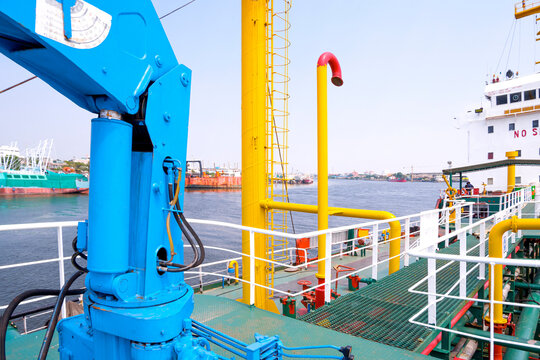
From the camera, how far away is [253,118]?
19.9 feet

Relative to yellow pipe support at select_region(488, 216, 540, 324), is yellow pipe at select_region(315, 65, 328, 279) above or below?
above

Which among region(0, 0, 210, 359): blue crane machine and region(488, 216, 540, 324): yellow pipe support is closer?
region(0, 0, 210, 359): blue crane machine

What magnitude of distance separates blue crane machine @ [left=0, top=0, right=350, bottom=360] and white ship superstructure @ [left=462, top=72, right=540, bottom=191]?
22.3 meters

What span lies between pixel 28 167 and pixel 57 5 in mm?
75110

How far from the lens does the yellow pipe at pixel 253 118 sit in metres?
5.98

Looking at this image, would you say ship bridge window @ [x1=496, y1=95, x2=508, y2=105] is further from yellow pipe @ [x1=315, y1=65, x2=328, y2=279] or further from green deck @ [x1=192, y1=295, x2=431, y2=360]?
green deck @ [x1=192, y1=295, x2=431, y2=360]

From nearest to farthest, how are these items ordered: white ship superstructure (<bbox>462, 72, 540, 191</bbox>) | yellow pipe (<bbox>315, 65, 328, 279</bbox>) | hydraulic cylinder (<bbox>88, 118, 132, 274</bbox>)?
hydraulic cylinder (<bbox>88, 118, 132, 274</bbox>) < yellow pipe (<bbox>315, 65, 328, 279</bbox>) < white ship superstructure (<bbox>462, 72, 540, 191</bbox>)

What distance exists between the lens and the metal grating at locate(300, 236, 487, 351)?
3506 millimetres

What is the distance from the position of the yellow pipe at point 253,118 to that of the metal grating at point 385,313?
2.13 metres

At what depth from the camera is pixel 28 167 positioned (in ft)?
203

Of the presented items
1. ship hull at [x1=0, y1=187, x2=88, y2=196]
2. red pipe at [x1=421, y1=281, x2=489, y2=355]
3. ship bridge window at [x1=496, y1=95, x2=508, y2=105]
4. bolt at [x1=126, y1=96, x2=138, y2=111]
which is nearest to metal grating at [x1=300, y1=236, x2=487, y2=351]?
red pipe at [x1=421, y1=281, x2=489, y2=355]

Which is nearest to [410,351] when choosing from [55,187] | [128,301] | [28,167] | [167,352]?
[167,352]

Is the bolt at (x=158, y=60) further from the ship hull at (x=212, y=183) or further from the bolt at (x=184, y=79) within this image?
the ship hull at (x=212, y=183)

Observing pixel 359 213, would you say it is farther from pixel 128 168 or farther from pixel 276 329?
pixel 128 168
